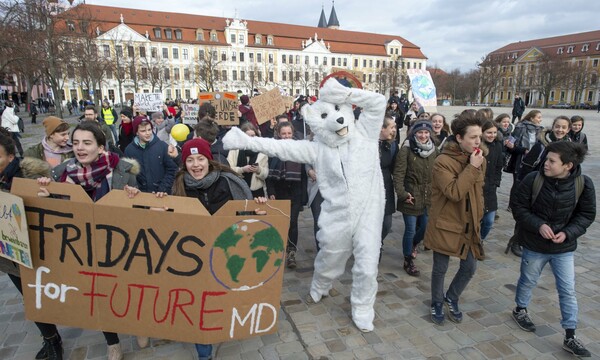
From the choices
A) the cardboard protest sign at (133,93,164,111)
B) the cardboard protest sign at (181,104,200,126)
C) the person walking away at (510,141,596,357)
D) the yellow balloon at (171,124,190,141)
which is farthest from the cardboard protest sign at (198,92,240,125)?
the person walking away at (510,141,596,357)

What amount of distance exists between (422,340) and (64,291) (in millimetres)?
2826

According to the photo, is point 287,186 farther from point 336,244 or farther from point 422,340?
point 422,340

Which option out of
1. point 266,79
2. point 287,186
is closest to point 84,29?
point 287,186

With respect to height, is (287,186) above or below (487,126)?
below

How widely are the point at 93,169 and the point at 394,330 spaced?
2864 mm

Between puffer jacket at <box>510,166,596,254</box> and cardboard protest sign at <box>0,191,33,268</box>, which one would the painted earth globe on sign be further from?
puffer jacket at <box>510,166,596,254</box>

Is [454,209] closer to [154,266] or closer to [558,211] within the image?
[558,211]

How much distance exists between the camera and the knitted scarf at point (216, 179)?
287cm

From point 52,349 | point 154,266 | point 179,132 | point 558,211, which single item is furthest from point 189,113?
point 558,211

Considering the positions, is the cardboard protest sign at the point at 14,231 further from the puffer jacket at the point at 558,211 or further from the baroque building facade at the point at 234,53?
the baroque building facade at the point at 234,53

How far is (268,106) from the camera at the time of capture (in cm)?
642

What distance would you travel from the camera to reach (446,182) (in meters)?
2.98

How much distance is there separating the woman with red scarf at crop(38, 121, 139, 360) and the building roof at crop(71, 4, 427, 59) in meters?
61.3

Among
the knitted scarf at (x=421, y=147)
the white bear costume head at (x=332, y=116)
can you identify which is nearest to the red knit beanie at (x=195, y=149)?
the white bear costume head at (x=332, y=116)
